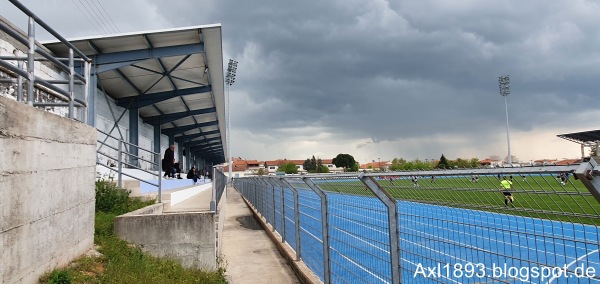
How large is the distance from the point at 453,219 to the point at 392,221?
1133 mm

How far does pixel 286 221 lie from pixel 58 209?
210 inches

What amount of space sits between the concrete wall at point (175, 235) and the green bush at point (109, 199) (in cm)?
95

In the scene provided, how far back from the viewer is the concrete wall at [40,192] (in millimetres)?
3414

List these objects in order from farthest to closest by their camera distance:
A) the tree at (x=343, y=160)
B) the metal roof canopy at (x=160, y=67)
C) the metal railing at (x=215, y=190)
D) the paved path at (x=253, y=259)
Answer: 1. the tree at (x=343, y=160)
2. the metal roof canopy at (x=160, y=67)
3. the paved path at (x=253, y=259)
4. the metal railing at (x=215, y=190)

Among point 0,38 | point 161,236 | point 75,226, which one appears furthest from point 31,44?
point 0,38

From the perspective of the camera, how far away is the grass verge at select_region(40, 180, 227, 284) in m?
4.41

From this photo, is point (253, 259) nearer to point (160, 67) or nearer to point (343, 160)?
point (160, 67)

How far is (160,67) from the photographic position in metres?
17.9

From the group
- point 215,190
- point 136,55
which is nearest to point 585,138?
point 136,55

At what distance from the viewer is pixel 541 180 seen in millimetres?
2008

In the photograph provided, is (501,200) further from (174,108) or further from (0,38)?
(174,108)

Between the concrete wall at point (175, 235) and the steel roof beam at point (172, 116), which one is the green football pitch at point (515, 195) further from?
the steel roof beam at point (172, 116)

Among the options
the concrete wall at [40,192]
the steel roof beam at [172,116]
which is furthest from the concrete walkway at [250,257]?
the steel roof beam at [172,116]

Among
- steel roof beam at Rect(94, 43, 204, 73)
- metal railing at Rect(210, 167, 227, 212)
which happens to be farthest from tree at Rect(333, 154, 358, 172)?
metal railing at Rect(210, 167, 227, 212)
